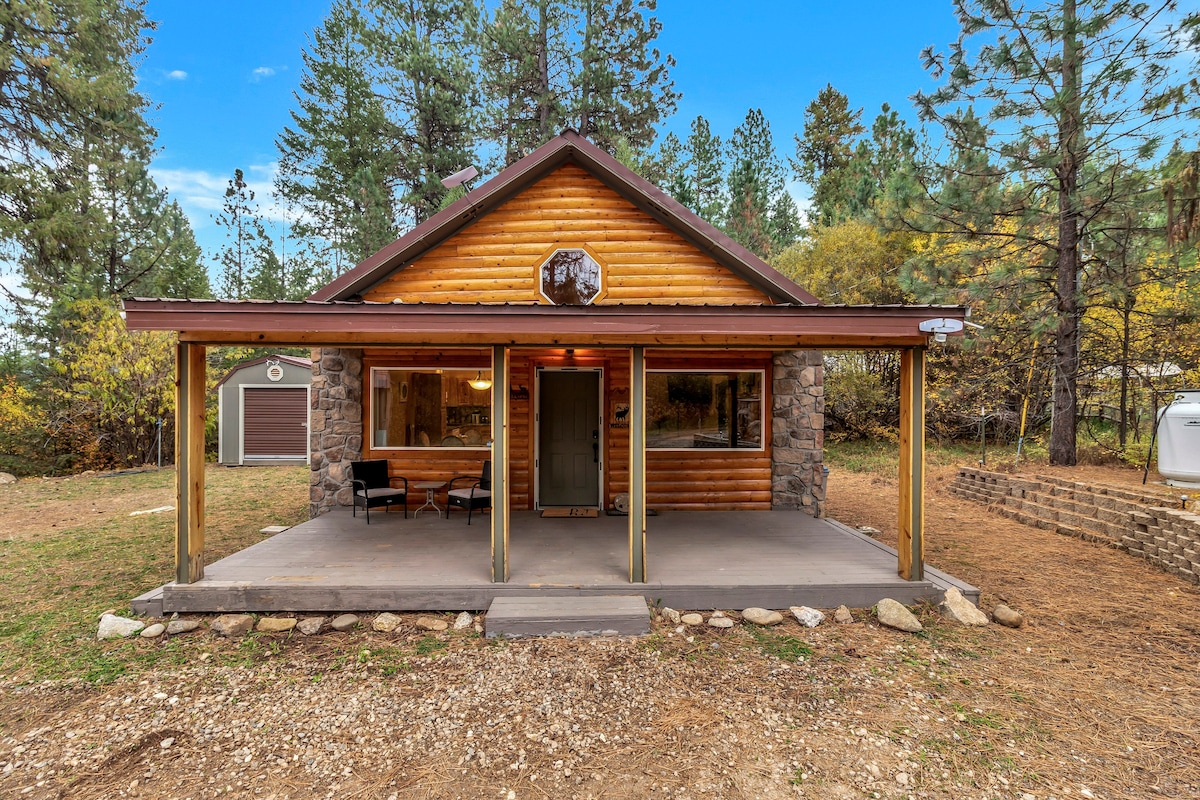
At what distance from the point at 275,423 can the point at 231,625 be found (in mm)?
11187

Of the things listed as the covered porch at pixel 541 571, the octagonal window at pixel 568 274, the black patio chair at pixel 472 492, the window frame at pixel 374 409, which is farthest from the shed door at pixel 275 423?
the octagonal window at pixel 568 274

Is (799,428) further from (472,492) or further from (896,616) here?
(472,492)

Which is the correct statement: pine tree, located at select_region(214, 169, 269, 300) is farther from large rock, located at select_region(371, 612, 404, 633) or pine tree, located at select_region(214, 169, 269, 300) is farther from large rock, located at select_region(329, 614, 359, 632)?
large rock, located at select_region(371, 612, 404, 633)

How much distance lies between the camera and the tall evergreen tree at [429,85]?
14422mm

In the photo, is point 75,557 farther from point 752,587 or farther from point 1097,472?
point 1097,472

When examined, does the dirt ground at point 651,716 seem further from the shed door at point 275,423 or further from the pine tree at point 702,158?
the pine tree at point 702,158

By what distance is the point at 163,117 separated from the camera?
14461 millimetres

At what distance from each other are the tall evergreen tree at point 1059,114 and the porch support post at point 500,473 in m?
8.69

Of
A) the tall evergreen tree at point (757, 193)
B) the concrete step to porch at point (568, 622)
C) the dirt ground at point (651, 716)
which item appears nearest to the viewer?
the dirt ground at point (651, 716)

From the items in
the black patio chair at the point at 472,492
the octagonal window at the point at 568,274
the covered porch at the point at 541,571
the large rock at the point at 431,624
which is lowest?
the large rock at the point at 431,624

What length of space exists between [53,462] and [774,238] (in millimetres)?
23974

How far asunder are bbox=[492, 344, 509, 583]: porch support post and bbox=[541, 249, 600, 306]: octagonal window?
2556 mm

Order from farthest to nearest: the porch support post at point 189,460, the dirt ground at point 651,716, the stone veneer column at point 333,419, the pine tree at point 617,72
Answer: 1. the pine tree at point 617,72
2. the stone veneer column at point 333,419
3. the porch support post at point 189,460
4. the dirt ground at point 651,716

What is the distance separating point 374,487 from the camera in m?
7.06
